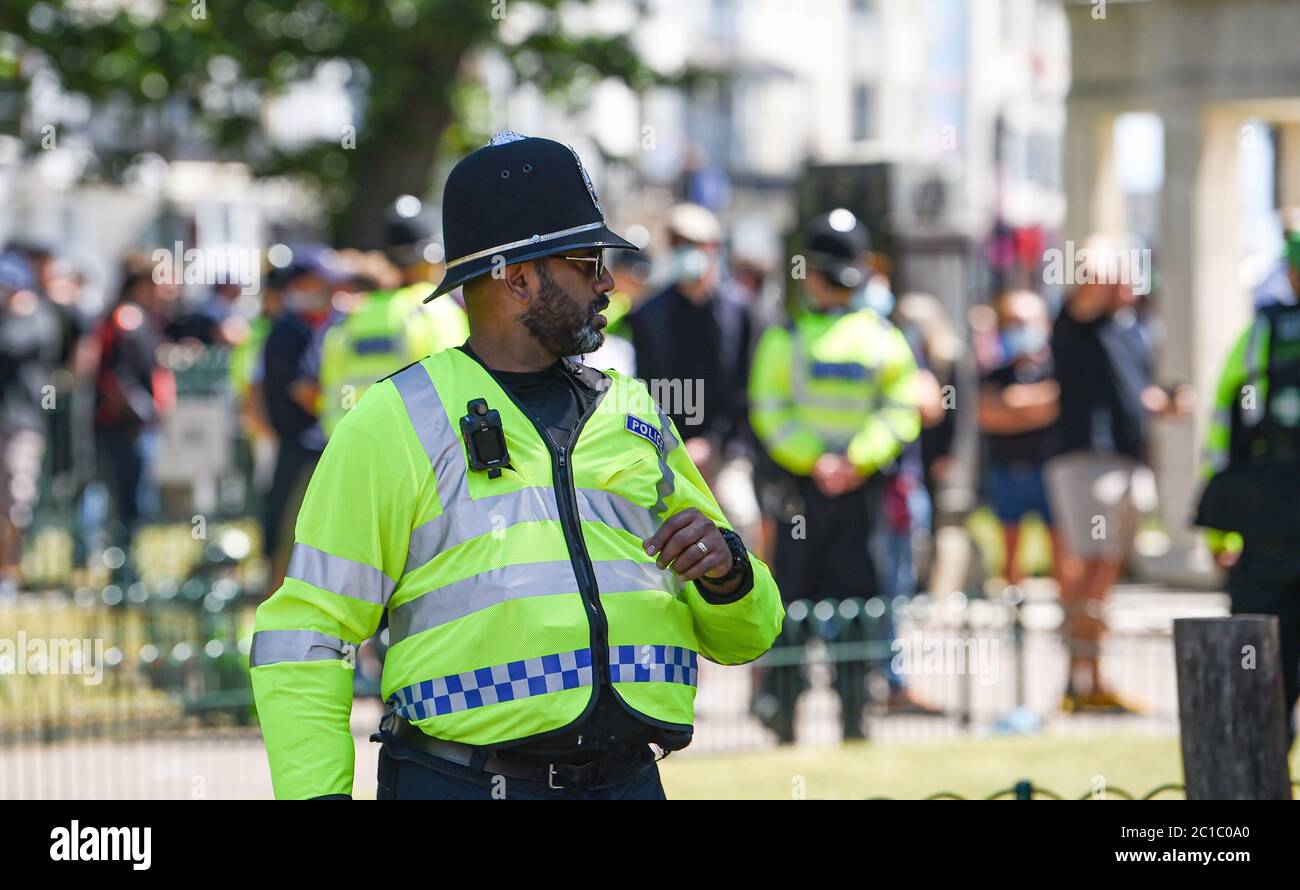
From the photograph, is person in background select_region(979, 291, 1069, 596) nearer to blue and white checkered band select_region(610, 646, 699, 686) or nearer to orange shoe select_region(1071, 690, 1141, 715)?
orange shoe select_region(1071, 690, 1141, 715)

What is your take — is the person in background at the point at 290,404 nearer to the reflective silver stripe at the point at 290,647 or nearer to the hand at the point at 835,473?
the hand at the point at 835,473

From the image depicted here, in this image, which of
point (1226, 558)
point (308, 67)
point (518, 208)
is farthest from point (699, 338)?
point (308, 67)

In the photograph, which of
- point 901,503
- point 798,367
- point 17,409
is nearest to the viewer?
point 798,367

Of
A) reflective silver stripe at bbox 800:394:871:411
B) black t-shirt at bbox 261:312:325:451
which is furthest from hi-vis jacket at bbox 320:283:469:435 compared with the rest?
reflective silver stripe at bbox 800:394:871:411

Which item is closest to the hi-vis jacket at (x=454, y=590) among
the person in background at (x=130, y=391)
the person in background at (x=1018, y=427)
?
the person in background at (x=1018, y=427)

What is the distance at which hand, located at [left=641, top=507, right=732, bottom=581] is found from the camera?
3836 millimetres

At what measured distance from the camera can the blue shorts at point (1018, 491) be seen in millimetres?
12016

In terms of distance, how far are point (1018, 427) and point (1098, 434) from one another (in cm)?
118

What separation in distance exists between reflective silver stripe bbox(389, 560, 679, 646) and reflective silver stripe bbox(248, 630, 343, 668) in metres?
0.17

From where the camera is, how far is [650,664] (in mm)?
3959

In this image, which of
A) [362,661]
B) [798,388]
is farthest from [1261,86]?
[362,661]

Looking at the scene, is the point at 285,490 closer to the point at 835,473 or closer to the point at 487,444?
the point at 835,473
